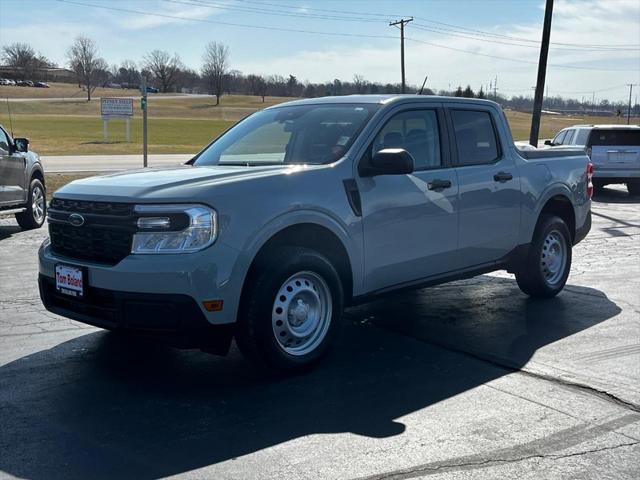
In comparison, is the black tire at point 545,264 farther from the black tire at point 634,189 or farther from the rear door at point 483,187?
the black tire at point 634,189

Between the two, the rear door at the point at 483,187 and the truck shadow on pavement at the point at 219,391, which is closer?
the truck shadow on pavement at the point at 219,391

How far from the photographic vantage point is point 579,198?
7.84 meters

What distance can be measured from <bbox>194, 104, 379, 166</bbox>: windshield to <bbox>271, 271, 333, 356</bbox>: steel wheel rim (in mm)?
939

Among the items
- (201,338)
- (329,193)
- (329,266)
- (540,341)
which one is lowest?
(540,341)

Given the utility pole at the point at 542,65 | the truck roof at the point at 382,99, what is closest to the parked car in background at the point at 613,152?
the utility pole at the point at 542,65

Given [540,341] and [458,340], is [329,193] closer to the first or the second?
[458,340]

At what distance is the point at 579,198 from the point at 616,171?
467 inches

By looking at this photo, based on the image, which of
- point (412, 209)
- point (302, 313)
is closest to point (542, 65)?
point (412, 209)

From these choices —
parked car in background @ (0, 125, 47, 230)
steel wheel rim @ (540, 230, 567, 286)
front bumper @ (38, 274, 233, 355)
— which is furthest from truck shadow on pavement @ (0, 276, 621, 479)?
parked car in background @ (0, 125, 47, 230)

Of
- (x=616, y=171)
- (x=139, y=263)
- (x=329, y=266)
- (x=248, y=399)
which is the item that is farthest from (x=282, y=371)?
(x=616, y=171)

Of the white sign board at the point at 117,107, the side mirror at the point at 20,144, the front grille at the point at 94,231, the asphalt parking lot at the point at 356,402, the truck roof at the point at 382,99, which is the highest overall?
the white sign board at the point at 117,107

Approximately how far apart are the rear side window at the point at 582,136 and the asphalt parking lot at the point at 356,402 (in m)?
13.1

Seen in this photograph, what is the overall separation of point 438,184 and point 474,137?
900 mm

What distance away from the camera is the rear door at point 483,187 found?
633cm
